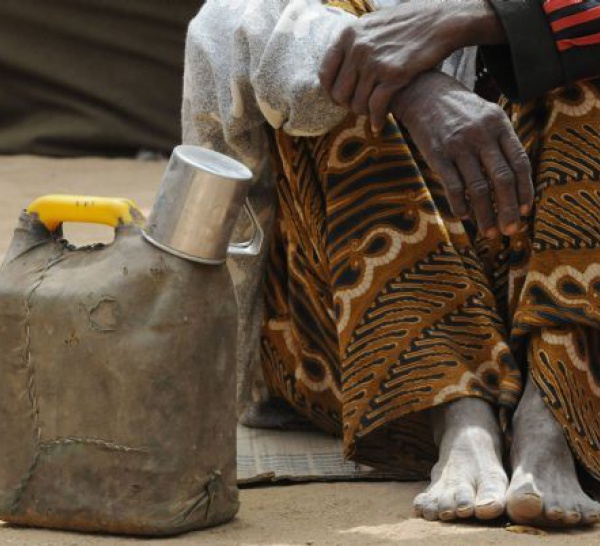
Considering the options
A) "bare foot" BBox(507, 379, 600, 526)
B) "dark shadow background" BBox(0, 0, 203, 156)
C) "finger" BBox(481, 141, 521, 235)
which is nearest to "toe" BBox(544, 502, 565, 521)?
"bare foot" BBox(507, 379, 600, 526)

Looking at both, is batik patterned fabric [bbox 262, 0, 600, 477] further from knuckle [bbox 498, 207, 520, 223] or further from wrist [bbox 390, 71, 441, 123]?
knuckle [bbox 498, 207, 520, 223]

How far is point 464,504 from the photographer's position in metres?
2.33

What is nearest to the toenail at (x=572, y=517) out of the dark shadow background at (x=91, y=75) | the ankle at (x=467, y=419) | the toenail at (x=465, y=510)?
the toenail at (x=465, y=510)

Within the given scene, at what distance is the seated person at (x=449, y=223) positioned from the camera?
2.46 metres

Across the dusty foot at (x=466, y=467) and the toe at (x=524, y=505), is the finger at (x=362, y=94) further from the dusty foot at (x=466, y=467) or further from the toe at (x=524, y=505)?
the toe at (x=524, y=505)

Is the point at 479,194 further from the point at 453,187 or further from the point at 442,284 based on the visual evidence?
the point at 442,284

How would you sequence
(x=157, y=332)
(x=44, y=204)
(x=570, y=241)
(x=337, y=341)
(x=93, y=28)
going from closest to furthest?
(x=157, y=332) → (x=44, y=204) → (x=570, y=241) → (x=337, y=341) → (x=93, y=28)

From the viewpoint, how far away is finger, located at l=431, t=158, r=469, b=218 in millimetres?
2400

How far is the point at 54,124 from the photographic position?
636 centimetres

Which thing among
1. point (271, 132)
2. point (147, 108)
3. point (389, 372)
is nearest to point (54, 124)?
point (147, 108)


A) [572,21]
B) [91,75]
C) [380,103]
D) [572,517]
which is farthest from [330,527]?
[91,75]

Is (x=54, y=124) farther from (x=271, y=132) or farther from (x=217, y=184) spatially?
(x=217, y=184)

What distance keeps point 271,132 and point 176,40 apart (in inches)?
134

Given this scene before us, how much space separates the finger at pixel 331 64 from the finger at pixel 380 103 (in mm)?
85
